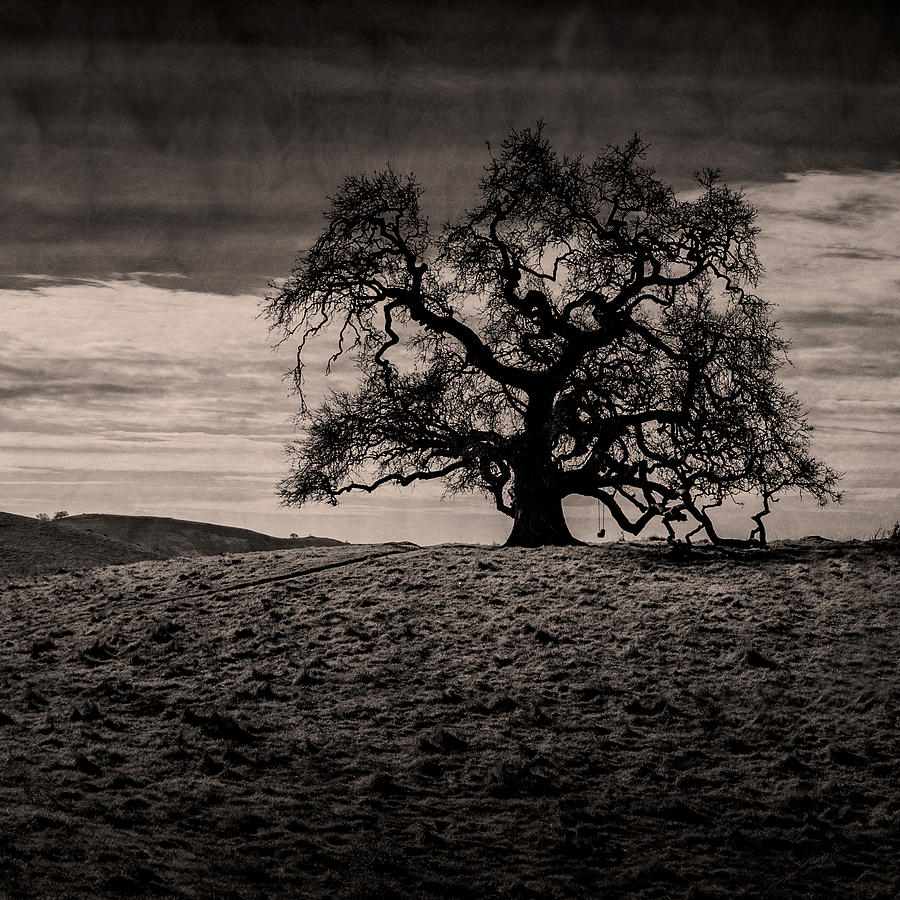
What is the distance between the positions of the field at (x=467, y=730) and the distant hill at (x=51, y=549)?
8625 mm

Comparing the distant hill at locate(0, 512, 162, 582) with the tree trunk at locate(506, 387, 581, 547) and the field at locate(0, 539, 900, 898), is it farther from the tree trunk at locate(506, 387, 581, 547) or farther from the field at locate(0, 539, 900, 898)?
the tree trunk at locate(506, 387, 581, 547)

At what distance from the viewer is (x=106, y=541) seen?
36.4 m

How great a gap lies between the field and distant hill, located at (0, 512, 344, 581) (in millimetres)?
9424

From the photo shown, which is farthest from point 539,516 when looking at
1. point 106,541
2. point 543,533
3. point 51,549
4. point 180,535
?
point 180,535

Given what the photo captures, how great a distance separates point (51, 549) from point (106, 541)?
315 centimetres

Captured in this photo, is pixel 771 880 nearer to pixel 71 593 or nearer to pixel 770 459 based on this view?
pixel 770 459

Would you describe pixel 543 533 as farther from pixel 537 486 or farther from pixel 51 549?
pixel 51 549

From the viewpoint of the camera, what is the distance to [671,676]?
50.8ft

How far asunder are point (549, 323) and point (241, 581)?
30.4 ft

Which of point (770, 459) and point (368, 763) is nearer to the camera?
point (368, 763)

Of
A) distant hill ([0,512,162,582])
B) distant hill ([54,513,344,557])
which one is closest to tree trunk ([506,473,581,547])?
distant hill ([0,512,162,582])

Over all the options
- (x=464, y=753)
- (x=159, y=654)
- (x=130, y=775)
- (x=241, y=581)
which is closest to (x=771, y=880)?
(x=464, y=753)

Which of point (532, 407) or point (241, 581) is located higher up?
point (532, 407)

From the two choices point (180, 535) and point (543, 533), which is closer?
point (543, 533)
